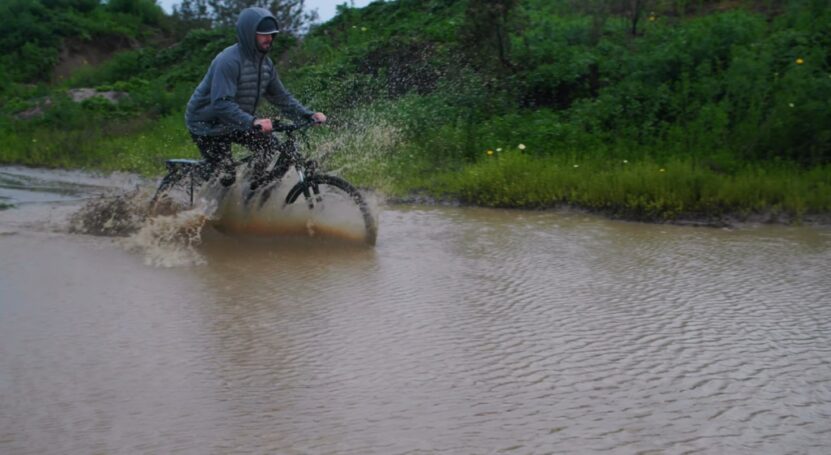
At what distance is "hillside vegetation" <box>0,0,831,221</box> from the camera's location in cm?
955

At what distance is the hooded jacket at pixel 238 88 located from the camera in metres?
7.33

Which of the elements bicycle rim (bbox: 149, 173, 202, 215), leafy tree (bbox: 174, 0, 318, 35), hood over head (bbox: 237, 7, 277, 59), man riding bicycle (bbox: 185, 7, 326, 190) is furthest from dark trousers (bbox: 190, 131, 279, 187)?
leafy tree (bbox: 174, 0, 318, 35)

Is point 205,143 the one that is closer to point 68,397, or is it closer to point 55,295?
point 55,295

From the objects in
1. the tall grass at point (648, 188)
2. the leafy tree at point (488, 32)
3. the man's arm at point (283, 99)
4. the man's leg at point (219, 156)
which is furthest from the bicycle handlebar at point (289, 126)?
the leafy tree at point (488, 32)

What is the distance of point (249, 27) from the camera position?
7363 mm

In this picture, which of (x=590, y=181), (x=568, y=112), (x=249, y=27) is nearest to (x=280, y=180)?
(x=249, y=27)

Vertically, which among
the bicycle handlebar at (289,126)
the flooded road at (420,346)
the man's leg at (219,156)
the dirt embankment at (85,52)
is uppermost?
the dirt embankment at (85,52)

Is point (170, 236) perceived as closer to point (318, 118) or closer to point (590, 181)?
point (318, 118)

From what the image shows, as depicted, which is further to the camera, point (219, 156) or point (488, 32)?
point (488, 32)

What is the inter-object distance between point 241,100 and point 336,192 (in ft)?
3.53

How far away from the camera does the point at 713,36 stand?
11570mm

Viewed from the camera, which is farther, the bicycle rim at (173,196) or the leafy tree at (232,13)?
the leafy tree at (232,13)

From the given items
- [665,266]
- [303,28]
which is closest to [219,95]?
[665,266]

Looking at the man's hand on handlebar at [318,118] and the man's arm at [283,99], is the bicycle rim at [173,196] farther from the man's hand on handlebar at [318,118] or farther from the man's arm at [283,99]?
the man's hand on handlebar at [318,118]
